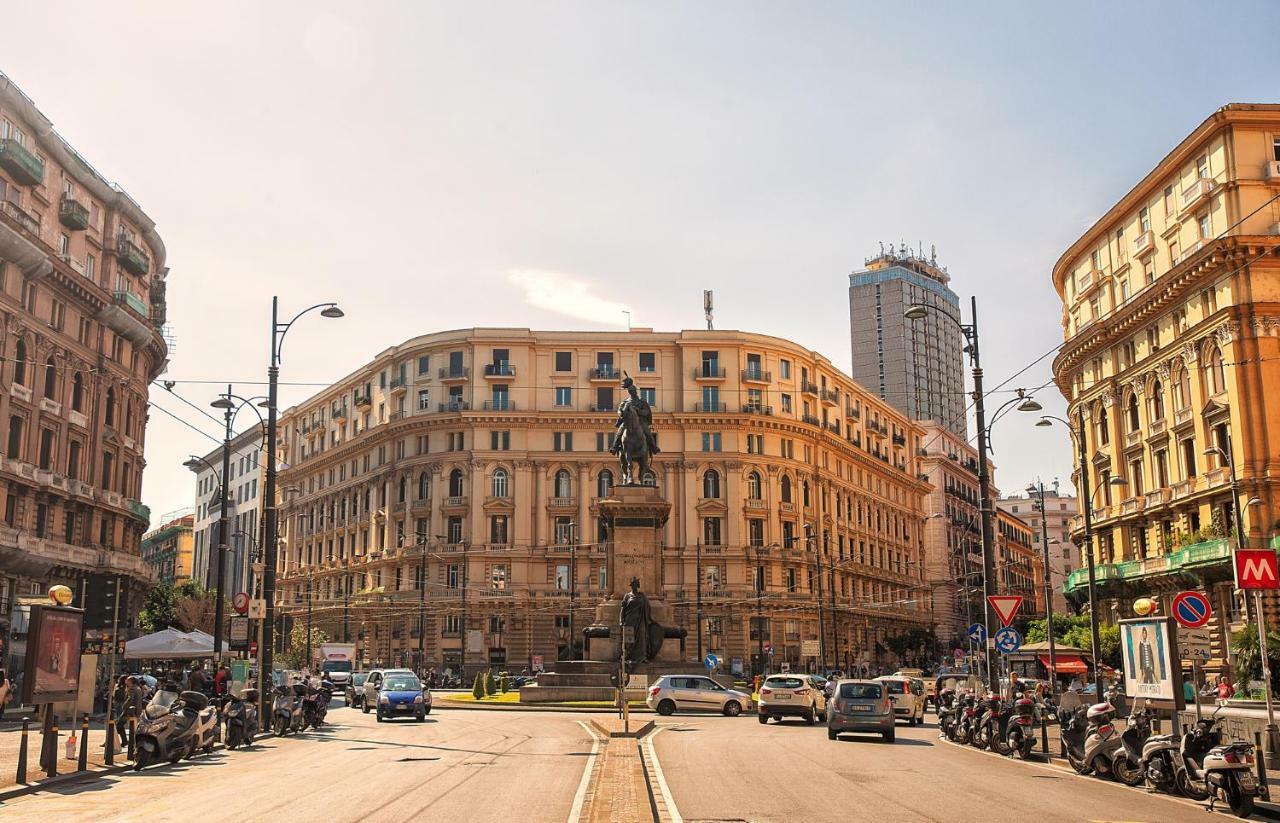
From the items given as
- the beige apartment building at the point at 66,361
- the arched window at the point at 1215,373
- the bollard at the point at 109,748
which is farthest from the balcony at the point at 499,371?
the bollard at the point at 109,748

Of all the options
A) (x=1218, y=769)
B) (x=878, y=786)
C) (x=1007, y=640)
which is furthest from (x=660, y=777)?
(x=1007, y=640)

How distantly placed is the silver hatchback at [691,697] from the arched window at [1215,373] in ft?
87.5

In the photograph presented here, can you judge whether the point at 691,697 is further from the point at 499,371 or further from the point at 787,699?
the point at 499,371

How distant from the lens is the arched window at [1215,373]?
50.7 m

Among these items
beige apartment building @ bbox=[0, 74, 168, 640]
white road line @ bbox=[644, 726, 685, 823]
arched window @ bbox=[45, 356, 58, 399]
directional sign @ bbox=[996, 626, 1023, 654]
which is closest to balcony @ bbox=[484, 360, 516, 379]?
beige apartment building @ bbox=[0, 74, 168, 640]

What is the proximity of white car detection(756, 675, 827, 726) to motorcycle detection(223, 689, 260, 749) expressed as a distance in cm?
1432

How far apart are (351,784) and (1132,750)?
11665 mm

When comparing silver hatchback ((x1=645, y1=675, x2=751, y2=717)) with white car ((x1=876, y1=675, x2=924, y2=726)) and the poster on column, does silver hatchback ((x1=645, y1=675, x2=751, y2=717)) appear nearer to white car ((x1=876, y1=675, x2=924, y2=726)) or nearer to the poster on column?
white car ((x1=876, y1=675, x2=924, y2=726))

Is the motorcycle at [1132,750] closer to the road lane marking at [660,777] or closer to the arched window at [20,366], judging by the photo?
the road lane marking at [660,777]

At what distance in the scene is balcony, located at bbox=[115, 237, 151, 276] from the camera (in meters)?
Answer: 60.3

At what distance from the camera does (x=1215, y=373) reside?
51.2m

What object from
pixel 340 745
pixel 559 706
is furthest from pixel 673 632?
pixel 340 745

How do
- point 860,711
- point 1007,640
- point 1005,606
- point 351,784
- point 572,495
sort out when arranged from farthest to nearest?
point 572,495 → point 860,711 → point 1007,640 → point 1005,606 → point 351,784

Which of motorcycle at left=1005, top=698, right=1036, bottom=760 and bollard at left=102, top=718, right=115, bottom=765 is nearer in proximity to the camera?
bollard at left=102, top=718, right=115, bottom=765
